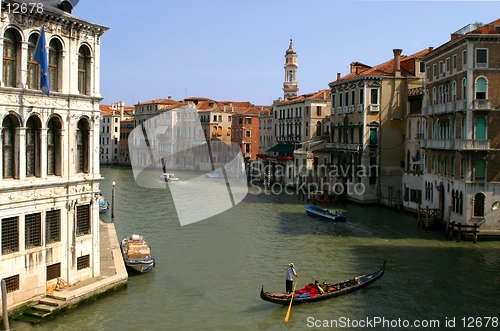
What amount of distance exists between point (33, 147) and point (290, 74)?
5561 cm

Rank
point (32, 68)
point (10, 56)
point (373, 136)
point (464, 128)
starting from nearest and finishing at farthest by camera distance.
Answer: point (10, 56) → point (32, 68) → point (464, 128) → point (373, 136)

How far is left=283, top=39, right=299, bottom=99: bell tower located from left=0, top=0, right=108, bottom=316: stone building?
52953 millimetres

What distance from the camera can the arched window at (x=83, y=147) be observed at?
49.1 feet

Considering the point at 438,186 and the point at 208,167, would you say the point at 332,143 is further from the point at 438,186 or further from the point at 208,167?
the point at 208,167

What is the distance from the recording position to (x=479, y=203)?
2436 centimetres

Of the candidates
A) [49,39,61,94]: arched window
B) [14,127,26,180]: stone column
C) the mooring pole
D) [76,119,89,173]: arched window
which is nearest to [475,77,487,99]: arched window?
[76,119,89,173]: arched window

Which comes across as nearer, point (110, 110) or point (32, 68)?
point (32, 68)

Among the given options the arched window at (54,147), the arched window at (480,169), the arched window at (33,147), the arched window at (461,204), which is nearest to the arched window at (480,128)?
the arched window at (480,169)

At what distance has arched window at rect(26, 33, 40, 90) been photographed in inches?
524

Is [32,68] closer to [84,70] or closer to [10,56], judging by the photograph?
[10,56]

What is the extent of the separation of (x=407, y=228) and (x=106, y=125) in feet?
216

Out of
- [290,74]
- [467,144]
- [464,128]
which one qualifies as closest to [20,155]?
[467,144]

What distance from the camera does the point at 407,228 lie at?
2753 centimetres

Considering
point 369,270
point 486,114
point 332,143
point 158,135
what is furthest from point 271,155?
point 369,270
